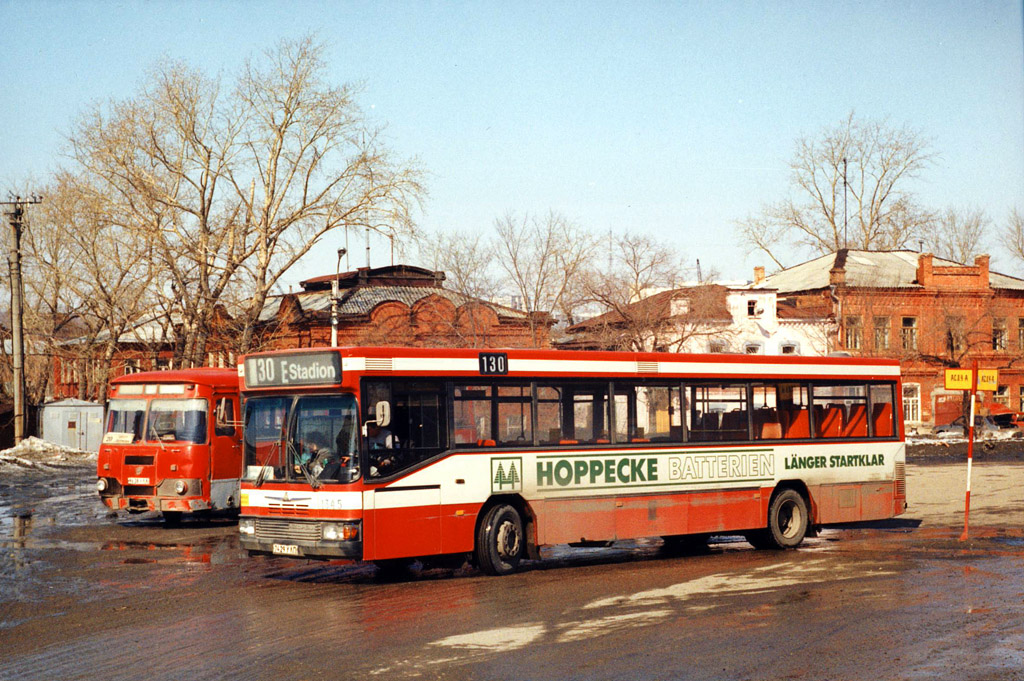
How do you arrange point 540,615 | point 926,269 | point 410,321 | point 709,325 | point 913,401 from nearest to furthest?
1. point 540,615
2. point 709,325
3. point 410,321
4. point 913,401
5. point 926,269

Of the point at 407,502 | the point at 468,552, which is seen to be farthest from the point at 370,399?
the point at 468,552

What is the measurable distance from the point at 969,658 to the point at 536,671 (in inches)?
131

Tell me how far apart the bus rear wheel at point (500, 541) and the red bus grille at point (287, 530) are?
2089mm

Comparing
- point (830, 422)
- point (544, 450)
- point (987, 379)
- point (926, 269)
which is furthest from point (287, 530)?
point (926, 269)

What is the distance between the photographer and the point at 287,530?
13.4m

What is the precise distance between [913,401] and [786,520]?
49.9m

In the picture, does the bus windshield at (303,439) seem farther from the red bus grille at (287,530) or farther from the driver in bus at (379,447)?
the red bus grille at (287,530)

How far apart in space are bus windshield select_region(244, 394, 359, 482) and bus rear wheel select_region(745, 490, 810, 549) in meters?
6.95

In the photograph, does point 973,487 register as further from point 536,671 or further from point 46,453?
point 46,453

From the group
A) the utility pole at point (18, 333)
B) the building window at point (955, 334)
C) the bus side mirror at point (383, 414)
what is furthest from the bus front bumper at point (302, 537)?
the building window at point (955, 334)

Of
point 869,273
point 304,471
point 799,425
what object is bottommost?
point 304,471

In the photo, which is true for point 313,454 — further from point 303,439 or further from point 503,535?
point 503,535

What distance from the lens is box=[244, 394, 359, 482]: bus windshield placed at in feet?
43.3

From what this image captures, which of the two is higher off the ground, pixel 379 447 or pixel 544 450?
pixel 379 447
